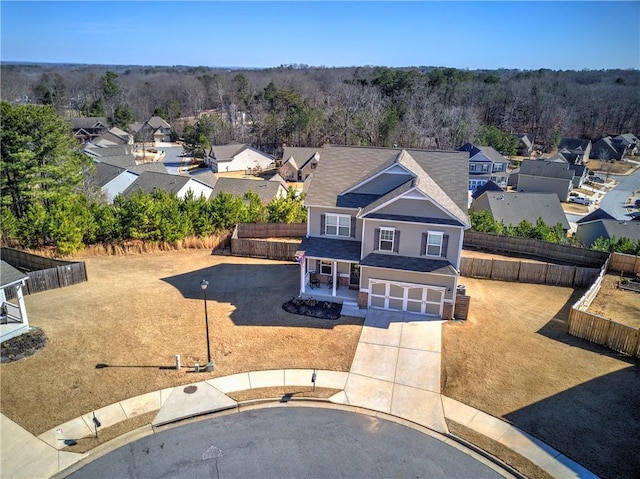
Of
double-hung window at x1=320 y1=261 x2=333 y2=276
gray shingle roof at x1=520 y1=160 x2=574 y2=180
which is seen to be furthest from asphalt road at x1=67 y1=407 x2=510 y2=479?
gray shingle roof at x1=520 y1=160 x2=574 y2=180

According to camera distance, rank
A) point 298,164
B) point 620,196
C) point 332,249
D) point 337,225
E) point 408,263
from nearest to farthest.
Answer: point 408,263
point 332,249
point 337,225
point 620,196
point 298,164

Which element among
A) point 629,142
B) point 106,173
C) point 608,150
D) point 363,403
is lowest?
point 363,403

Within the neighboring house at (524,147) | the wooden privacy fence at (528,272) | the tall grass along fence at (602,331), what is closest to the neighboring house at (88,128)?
the neighboring house at (524,147)

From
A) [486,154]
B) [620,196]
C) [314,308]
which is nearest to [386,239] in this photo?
[314,308]

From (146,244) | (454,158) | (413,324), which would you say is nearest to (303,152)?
(146,244)

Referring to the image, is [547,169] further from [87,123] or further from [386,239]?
[87,123]
